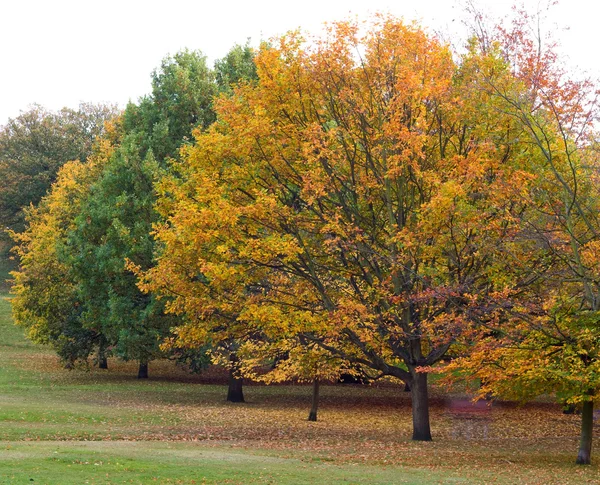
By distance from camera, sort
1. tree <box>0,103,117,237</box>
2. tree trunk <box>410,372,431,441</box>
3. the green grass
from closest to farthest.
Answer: the green grass, tree trunk <box>410,372,431,441</box>, tree <box>0,103,117,237</box>

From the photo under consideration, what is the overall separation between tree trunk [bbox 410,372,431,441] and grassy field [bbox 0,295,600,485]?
0.54m

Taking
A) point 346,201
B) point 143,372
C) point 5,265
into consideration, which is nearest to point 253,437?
point 346,201

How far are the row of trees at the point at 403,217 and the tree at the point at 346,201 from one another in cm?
7

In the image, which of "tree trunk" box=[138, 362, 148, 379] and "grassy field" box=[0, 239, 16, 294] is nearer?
"tree trunk" box=[138, 362, 148, 379]

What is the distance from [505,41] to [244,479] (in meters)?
12.6

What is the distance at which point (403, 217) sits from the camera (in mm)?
24312

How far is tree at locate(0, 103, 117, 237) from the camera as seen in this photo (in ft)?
277

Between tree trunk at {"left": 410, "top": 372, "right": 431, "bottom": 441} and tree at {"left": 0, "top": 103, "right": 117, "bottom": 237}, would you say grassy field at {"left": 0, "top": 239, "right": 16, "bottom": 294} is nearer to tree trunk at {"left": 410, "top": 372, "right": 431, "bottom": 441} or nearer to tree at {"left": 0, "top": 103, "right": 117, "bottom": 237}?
tree at {"left": 0, "top": 103, "right": 117, "bottom": 237}

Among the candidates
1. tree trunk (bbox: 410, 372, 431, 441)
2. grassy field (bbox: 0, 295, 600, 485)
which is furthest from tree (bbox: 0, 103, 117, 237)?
tree trunk (bbox: 410, 372, 431, 441)

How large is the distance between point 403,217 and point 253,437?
8.66 m

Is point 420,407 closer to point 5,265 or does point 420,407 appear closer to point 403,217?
point 403,217

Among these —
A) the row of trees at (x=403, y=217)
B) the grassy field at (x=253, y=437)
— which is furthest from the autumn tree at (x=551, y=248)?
the grassy field at (x=253, y=437)

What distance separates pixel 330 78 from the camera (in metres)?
→ 24.0

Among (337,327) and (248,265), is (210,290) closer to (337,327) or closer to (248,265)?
(248,265)
